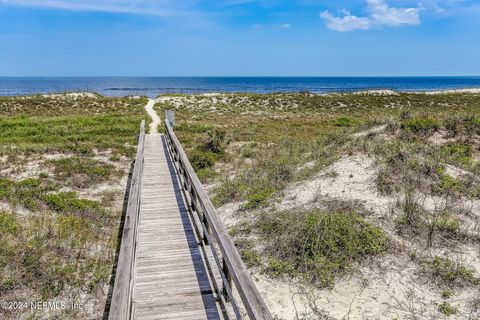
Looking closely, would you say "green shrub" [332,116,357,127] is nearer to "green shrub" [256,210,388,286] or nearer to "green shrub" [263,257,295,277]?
"green shrub" [256,210,388,286]

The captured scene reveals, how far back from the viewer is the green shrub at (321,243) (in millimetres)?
6797

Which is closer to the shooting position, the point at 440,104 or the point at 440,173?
the point at 440,173

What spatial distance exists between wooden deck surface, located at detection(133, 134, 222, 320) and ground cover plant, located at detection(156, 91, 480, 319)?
1.31 meters

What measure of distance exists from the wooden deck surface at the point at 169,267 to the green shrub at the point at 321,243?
70.0 inches

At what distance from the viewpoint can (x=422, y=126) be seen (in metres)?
13.0

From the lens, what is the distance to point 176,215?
8.62 meters

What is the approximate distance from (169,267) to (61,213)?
5.75 m

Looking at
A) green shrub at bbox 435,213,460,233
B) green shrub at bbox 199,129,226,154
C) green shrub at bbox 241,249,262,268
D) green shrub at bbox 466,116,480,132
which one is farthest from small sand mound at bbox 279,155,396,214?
green shrub at bbox 199,129,226,154

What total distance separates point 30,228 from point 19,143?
42.4 feet

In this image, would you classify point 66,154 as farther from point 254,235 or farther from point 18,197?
point 254,235

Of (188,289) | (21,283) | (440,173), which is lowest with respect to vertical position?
(21,283)

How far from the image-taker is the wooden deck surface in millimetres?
5141

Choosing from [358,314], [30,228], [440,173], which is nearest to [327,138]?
[440,173]

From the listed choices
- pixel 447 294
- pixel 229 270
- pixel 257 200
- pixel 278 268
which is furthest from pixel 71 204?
pixel 447 294
